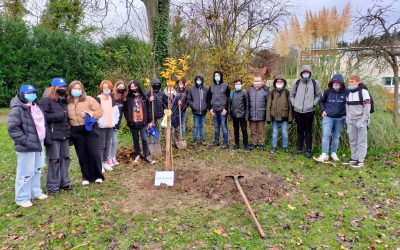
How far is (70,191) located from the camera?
17.0 feet

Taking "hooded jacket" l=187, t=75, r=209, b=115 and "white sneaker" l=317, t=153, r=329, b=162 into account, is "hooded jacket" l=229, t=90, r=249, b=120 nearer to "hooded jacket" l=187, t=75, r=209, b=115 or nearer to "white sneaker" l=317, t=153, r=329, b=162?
"hooded jacket" l=187, t=75, r=209, b=115

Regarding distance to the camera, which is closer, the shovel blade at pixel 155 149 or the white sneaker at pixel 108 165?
the white sneaker at pixel 108 165

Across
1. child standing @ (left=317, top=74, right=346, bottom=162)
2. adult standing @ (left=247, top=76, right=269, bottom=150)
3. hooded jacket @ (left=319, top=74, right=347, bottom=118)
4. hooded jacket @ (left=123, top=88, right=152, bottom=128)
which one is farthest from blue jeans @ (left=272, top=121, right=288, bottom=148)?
hooded jacket @ (left=123, top=88, right=152, bottom=128)

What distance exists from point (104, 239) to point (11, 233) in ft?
3.98

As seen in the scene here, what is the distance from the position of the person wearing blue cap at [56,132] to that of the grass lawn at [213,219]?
0.31 m

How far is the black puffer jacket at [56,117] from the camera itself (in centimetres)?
471

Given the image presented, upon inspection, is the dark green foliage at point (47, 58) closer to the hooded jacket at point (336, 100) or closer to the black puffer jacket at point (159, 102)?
the black puffer jacket at point (159, 102)

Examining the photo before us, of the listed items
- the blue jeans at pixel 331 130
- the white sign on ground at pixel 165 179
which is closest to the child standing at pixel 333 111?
the blue jeans at pixel 331 130

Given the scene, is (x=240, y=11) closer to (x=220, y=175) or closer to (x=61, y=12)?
(x=220, y=175)

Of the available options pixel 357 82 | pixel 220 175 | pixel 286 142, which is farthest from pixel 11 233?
pixel 357 82

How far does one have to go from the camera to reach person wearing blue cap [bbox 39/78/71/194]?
475 centimetres

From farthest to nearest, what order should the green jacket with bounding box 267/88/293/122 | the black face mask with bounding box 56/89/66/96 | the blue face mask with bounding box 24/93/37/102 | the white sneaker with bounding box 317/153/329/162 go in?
the green jacket with bounding box 267/88/293/122 → the white sneaker with bounding box 317/153/329/162 → the black face mask with bounding box 56/89/66/96 → the blue face mask with bounding box 24/93/37/102

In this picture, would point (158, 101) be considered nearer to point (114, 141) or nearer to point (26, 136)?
point (114, 141)

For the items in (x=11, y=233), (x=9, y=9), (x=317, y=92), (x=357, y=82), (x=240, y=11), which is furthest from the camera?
(x=9, y=9)
